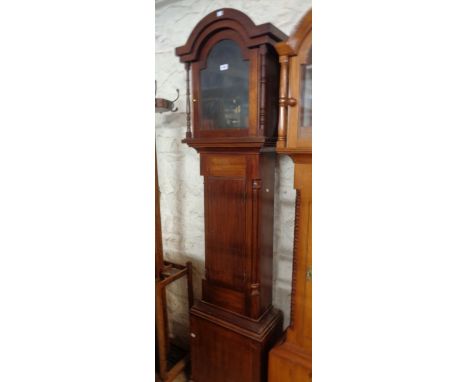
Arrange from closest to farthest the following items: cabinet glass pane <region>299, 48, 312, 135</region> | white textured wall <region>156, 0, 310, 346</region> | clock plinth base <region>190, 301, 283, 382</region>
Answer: cabinet glass pane <region>299, 48, 312, 135</region>
clock plinth base <region>190, 301, 283, 382</region>
white textured wall <region>156, 0, 310, 346</region>

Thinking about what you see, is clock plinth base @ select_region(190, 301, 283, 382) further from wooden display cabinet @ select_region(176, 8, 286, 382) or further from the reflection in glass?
the reflection in glass

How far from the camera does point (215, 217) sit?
4.56 ft

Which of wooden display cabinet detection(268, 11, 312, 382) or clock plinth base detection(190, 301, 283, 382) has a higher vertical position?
wooden display cabinet detection(268, 11, 312, 382)

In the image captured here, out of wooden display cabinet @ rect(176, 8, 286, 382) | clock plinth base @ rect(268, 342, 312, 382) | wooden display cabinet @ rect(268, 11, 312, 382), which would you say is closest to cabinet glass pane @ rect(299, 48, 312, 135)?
wooden display cabinet @ rect(268, 11, 312, 382)

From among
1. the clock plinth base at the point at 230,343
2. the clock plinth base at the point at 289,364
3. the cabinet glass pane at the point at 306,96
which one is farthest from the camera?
the clock plinth base at the point at 230,343

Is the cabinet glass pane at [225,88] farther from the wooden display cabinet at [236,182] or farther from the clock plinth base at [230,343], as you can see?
the clock plinth base at [230,343]

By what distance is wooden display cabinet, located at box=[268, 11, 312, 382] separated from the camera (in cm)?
100

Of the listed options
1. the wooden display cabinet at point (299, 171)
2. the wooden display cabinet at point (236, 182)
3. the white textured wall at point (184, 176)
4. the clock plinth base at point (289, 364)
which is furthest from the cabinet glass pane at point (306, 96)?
the clock plinth base at point (289, 364)

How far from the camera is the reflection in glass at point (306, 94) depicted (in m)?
0.98

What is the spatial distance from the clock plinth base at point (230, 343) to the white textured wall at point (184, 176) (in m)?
0.27

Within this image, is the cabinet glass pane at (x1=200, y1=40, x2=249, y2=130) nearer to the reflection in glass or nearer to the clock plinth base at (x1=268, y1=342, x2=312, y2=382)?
the reflection in glass

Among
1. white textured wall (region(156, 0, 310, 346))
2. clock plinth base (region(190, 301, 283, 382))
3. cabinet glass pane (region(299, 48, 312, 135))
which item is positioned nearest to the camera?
cabinet glass pane (region(299, 48, 312, 135))

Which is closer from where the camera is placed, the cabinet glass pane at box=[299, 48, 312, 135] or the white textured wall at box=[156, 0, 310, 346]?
the cabinet glass pane at box=[299, 48, 312, 135]
